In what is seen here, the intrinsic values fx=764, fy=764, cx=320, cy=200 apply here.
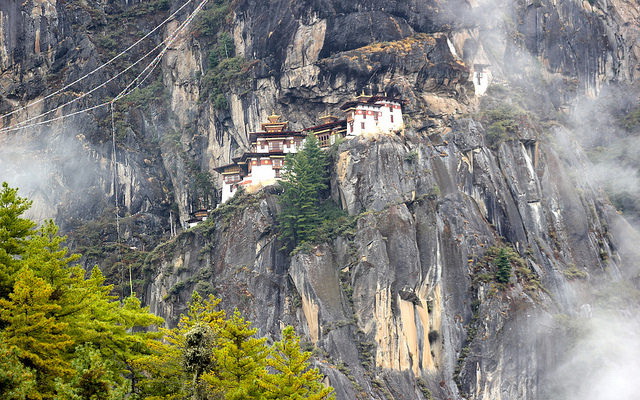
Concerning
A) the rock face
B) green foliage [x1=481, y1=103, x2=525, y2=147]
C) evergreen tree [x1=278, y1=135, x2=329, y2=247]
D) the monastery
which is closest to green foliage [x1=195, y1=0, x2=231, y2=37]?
the rock face

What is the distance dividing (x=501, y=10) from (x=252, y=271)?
41.5 m

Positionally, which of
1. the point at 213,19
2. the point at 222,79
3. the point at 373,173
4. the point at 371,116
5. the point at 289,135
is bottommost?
the point at 373,173

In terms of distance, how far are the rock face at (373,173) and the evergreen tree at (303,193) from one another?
53.0 inches

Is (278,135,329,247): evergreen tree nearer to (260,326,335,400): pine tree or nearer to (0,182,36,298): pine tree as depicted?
(260,326,335,400): pine tree

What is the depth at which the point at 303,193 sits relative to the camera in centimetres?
6000

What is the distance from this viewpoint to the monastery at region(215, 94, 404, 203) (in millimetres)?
64438

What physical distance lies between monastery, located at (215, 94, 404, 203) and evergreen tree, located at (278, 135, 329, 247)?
8.43 ft

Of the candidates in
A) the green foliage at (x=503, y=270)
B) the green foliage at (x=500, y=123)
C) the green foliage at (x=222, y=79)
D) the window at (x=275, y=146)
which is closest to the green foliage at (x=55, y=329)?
the green foliage at (x=503, y=270)

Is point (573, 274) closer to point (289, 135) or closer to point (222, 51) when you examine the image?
point (289, 135)

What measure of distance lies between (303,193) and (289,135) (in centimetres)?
939

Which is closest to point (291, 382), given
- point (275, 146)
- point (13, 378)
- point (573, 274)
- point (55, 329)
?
point (55, 329)

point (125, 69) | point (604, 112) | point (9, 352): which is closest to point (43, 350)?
point (9, 352)

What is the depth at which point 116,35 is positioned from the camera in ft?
284

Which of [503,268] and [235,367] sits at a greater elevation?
[503,268]
